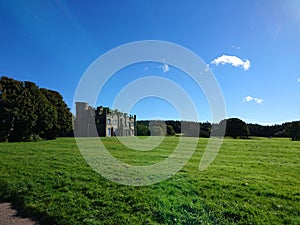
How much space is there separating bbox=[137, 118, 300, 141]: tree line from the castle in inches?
180

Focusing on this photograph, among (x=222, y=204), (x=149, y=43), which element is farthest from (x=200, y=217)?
(x=149, y=43)

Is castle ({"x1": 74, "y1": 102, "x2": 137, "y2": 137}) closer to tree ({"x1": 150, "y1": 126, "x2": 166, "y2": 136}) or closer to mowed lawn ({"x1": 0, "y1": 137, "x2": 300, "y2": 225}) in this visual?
tree ({"x1": 150, "y1": 126, "x2": 166, "y2": 136})

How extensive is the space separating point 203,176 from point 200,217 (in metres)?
4.11

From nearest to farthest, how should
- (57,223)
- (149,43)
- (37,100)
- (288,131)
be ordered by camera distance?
(57,223)
(149,43)
(37,100)
(288,131)

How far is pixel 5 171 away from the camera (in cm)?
1084

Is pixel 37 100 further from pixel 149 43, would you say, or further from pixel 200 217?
pixel 200 217

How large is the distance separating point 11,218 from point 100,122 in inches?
2092

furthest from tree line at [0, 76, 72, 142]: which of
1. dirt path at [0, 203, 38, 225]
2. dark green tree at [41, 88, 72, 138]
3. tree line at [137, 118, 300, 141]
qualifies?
dirt path at [0, 203, 38, 225]

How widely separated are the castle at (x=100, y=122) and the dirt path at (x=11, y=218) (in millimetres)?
44620

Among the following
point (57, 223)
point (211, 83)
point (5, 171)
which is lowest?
point (57, 223)

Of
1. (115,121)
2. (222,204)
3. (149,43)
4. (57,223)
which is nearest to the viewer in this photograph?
(57,223)

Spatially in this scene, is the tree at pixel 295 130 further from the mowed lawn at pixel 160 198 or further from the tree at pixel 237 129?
the mowed lawn at pixel 160 198

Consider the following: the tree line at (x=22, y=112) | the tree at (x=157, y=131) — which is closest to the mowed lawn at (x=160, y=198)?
the tree line at (x=22, y=112)

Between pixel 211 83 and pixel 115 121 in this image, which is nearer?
pixel 211 83
